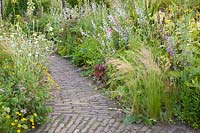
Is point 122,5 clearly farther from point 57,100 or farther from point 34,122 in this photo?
point 34,122

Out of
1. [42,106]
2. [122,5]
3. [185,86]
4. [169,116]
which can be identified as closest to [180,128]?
[169,116]

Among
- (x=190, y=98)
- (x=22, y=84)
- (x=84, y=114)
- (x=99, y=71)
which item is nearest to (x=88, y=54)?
(x=99, y=71)

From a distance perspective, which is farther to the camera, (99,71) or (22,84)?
(99,71)

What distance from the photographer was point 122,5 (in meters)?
7.21

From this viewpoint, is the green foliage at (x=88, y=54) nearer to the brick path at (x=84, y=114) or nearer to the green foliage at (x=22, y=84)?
the brick path at (x=84, y=114)

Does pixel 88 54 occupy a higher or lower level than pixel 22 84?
higher

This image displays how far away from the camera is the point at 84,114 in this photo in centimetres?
475

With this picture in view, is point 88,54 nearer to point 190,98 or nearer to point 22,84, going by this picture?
point 22,84

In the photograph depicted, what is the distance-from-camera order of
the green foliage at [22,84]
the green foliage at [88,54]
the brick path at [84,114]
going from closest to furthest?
1. the green foliage at [22,84]
2. the brick path at [84,114]
3. the green foliage at [88,54]

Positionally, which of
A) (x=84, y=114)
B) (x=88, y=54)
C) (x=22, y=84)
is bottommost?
(x=84, y=114)

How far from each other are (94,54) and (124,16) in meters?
0.95

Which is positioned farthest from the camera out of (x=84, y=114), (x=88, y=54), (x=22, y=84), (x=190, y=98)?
(x=88, y=54)

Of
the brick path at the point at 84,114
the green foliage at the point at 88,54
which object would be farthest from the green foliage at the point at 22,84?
the green foliage at the point at 88,54

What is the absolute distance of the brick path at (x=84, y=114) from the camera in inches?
168
